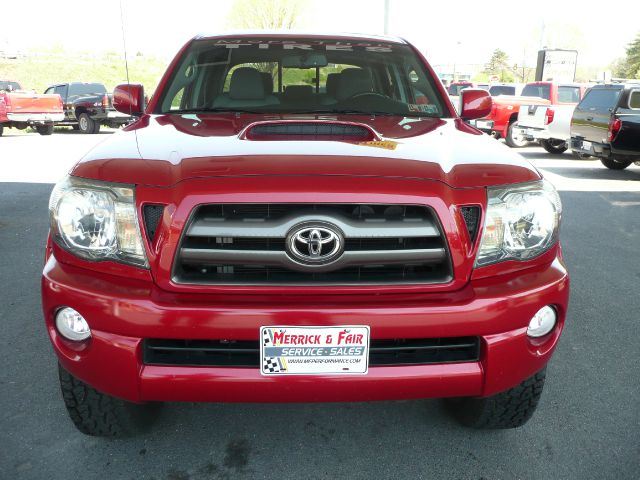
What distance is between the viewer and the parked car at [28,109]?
51.9 feet

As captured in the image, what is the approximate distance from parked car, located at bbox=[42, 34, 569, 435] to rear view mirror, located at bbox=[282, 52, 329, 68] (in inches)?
62.7

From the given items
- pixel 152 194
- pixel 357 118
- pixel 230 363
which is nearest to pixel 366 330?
pixel 230 363

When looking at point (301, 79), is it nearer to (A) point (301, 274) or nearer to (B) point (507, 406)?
(A) point (301, 274)

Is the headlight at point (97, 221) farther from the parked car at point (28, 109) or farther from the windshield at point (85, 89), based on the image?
the windshield at point (85, 89)

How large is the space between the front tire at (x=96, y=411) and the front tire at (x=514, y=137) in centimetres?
1277

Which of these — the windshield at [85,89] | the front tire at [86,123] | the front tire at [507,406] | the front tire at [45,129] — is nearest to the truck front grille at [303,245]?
the front tire at [507,406]

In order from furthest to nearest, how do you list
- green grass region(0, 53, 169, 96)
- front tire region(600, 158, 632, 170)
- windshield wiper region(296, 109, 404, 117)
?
green grass region(0, 53, 169, 96) → front tire region(600, 158, 632, 170) → windshield wiper region(296, 109, 404, 117)

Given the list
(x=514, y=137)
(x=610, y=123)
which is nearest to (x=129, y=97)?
(x=610, y=123)

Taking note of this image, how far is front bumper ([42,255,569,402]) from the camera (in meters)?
1.75

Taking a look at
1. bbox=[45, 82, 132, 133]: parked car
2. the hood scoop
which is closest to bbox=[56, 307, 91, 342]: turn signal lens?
the hood scoop

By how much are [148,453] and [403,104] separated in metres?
2.17

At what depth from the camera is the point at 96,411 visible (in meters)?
2.19

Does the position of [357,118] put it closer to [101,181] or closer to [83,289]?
[101,181]

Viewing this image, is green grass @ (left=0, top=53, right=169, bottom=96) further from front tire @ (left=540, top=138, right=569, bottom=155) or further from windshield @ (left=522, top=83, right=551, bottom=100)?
front tire @ (left=540, top=138, right=569, bottom=155)
